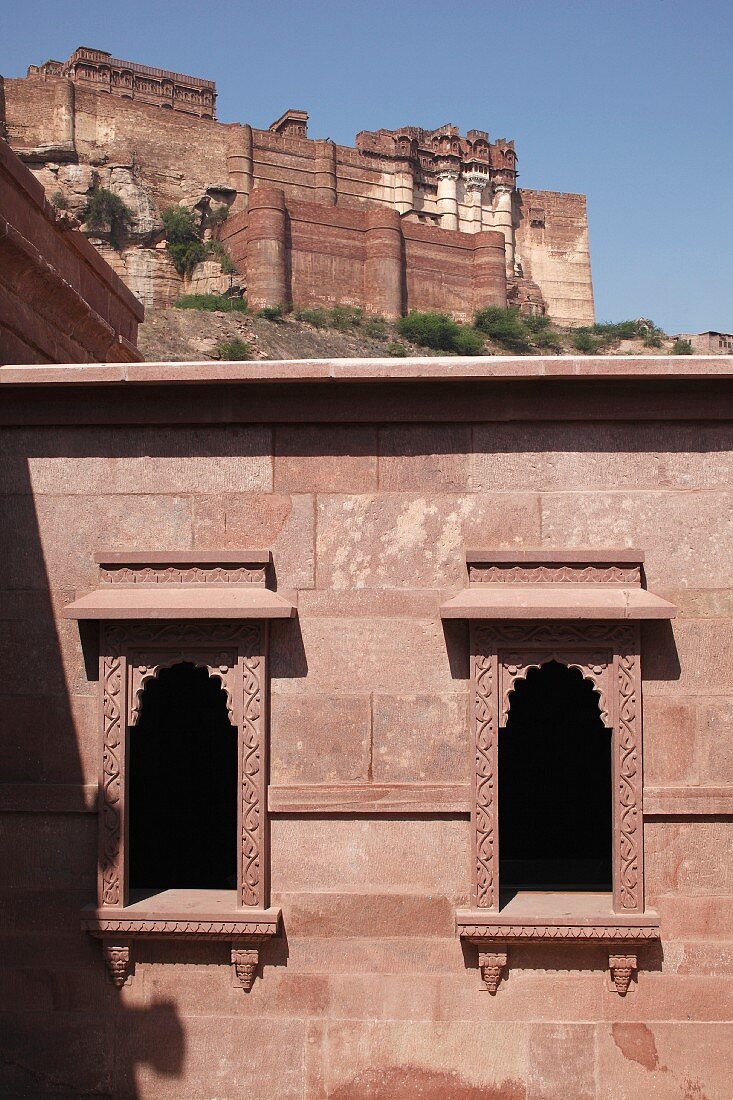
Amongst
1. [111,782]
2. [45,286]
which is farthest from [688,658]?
[45,286]

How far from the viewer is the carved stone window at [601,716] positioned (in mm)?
5121

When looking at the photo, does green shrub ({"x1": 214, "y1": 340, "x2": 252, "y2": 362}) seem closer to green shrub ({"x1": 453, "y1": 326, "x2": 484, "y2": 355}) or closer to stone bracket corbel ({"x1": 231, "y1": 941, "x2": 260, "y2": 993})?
green shrub ({"x1": 453, "y1": 326, "x2": 484, "y2": 355})

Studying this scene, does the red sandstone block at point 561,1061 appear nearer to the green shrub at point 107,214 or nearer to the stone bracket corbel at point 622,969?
the stone bracket corbel at point 622,969

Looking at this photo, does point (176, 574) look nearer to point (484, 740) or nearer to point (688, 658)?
point (484, 740)

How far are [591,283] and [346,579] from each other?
62.1 m

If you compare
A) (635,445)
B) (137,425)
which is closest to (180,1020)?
(137,425)

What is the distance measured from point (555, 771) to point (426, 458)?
339cm

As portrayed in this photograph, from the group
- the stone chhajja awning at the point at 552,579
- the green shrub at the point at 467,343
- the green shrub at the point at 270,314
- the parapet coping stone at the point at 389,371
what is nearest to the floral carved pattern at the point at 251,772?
the stone chhajja awning at the point at 552,579

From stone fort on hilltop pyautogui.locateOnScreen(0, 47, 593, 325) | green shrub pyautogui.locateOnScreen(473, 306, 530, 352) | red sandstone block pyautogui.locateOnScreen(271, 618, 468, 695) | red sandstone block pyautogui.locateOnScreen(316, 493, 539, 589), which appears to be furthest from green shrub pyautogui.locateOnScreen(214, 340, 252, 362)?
red sandstone block pyautogui.locateOnScreen(271, 618, 468, 695)

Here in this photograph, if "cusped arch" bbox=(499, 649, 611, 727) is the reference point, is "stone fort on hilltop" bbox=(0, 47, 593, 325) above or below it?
above

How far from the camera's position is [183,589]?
5352 mm

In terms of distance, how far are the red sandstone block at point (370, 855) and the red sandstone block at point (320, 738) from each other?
228mm

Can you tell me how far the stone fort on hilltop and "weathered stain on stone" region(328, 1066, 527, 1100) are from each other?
46.4 metres

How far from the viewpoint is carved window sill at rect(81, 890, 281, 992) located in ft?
17.0
